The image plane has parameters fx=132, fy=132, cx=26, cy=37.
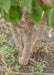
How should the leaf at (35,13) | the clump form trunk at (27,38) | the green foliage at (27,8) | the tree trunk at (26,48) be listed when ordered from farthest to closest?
1. the tree trunk at (26,48)
2. the clump form trunk at (27,38)
3. the leaf at (35,13)
4. the green foliage at (27,8)

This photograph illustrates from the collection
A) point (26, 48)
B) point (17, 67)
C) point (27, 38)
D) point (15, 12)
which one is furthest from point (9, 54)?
point (15, 12)

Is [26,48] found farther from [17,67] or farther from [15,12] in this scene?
[15,12]

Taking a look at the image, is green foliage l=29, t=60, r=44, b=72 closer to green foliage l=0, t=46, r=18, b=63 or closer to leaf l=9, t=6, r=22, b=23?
green foliage l=0, t=46, r=18, b=63

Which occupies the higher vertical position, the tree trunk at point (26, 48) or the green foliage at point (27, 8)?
the green foliage at point (27, 8)

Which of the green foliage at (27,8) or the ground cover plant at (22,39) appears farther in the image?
the ground cover plant at (22,39)

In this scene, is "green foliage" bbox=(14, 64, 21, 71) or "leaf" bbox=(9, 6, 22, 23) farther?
"green foliage" bbox=(14, 64, 21, 71)

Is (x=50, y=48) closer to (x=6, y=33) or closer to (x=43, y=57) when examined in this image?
(x=43, y=57)

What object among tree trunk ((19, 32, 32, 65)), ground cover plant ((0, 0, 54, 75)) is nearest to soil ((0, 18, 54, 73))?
ground cover plant ((0, 0, 54, 75))

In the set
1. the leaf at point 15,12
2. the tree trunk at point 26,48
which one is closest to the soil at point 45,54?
the tree trunk at point 26,48

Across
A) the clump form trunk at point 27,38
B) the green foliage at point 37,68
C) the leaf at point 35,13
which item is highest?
the leaf at point 35,13

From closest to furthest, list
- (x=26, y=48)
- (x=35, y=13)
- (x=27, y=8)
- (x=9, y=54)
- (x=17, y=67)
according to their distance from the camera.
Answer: (x=27, y=8) < (x=35, y=13) < (x=26, y=48) < (x=17, y=67) < (x=9, y=54)

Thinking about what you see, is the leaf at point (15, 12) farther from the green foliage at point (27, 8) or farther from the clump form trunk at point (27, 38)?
the clump form trunk at point (27, 38)
